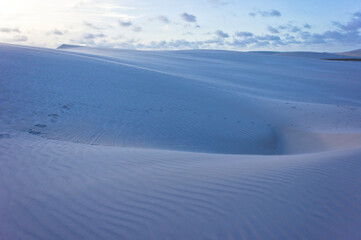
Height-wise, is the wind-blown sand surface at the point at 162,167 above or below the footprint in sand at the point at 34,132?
above

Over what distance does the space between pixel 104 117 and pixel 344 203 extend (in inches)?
294

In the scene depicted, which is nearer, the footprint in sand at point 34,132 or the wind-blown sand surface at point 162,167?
the wind-blown sand surface at point 162,167

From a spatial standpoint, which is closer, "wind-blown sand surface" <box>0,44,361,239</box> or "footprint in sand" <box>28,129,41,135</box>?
"wind-blown sand surface" <box>0,44,361,239</box>

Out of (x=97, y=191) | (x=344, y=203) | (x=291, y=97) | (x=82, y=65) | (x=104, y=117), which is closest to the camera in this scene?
(x=344, y=203)

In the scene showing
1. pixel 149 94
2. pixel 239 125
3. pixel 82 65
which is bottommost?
pixel 239 125

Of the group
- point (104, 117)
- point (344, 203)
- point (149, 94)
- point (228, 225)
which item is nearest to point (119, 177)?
point (228, 225)

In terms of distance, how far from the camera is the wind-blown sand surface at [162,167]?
2.86m

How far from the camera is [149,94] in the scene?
1199 cm

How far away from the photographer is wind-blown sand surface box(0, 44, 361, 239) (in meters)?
2.86

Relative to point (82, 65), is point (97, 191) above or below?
below

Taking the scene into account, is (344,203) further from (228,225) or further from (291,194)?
(228,225)

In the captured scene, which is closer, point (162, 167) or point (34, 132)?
point (162, 167)

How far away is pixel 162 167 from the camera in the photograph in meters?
4.60

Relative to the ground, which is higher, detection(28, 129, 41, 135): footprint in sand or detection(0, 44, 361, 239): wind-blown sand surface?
detection(0, 44, 361, 239): wind-blown sand surface
